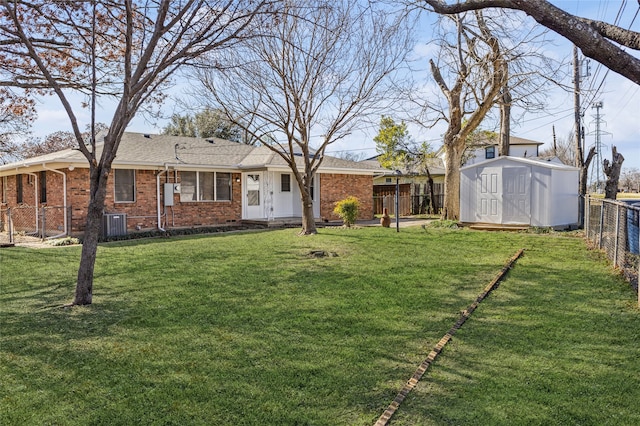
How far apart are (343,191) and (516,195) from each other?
7.58 m

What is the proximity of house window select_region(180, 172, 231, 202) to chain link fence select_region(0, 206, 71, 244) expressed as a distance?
3.84 meters

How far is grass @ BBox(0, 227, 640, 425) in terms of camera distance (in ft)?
10.9

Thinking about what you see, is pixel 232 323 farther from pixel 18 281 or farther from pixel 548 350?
pixel 18 281

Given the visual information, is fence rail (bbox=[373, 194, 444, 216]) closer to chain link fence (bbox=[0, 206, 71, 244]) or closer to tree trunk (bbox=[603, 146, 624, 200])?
tree trunk (bbox=[603, 146, 624, 200])

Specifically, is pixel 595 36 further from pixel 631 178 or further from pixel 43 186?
pixel 631 178

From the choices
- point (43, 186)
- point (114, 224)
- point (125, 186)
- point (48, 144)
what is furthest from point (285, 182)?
point (48, 144)

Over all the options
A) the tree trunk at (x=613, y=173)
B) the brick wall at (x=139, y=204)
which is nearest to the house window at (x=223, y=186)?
the brick wall at (x=139, y=204)

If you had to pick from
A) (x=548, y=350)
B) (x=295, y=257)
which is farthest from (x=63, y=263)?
(x=548, y=350)

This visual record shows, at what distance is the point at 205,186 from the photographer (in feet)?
57.1

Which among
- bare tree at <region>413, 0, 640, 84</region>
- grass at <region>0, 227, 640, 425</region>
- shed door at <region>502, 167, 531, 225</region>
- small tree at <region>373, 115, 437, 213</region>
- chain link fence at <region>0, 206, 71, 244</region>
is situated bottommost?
grass at <region>0, 227, 640, 425</region>

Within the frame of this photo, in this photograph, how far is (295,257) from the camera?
9734 millimetres

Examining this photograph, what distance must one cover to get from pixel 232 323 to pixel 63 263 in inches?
232

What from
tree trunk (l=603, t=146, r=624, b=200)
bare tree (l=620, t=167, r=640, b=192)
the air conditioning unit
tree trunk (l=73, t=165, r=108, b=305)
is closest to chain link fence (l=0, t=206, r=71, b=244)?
the air conditioning unit

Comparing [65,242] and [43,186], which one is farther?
[43,186]
